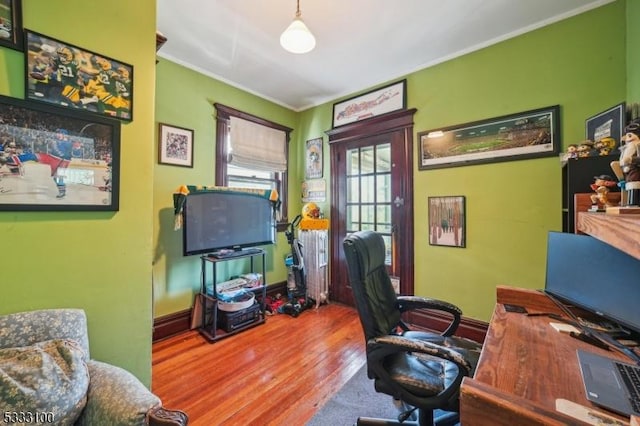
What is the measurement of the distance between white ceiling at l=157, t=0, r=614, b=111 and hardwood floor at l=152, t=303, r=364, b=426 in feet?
9.03

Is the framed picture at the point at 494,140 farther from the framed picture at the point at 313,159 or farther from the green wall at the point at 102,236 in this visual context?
the green wall at the point at 102,236

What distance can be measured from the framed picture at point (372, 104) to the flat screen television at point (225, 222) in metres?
1.49

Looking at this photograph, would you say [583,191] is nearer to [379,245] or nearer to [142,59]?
[379,245]

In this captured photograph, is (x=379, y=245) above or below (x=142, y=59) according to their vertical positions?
below

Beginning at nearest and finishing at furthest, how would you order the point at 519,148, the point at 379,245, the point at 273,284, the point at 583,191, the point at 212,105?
the point at 583,191 → the point at 379,245 → the point at 519,148 → the point at 212,105 → the point at 273,284

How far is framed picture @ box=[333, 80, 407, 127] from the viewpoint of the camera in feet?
9.53

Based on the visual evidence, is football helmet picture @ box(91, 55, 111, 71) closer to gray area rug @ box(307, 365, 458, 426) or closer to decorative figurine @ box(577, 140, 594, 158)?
gray area rug @ box(307, 365, 458, 426)

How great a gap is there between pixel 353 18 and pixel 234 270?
2.75m

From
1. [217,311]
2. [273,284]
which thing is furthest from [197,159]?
[273,284]

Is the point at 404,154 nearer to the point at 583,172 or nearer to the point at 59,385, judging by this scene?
the point at 583,172

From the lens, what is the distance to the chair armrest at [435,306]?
155cm

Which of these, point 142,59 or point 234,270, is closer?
point 142,59

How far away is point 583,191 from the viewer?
1.49m

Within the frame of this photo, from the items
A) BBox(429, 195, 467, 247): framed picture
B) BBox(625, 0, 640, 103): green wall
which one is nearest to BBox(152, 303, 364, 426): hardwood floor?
BBox(429, 195, 467, 247): framed picture
